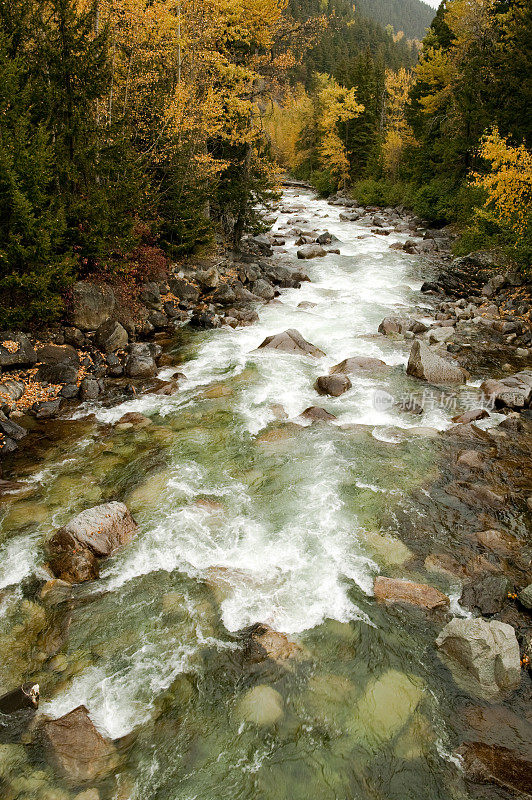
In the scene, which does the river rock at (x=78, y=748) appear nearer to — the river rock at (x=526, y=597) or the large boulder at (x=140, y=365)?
the river rock at (x=526, y=597)

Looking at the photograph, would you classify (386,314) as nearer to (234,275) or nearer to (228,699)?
(234,275)

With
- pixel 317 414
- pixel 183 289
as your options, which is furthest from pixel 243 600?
pixel 183 289

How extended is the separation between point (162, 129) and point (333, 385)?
1121cm

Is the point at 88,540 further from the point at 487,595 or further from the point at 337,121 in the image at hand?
the point at 337,121

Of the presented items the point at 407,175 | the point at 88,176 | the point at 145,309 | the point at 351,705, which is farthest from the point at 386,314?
the point at 407,175

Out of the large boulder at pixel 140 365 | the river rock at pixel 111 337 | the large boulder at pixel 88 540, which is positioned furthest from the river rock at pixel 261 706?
the river rock at pixel 111 337

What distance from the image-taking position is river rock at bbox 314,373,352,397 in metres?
13.1

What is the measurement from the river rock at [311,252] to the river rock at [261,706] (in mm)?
25844

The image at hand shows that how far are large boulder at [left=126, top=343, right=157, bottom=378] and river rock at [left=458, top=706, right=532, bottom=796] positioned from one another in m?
11.2

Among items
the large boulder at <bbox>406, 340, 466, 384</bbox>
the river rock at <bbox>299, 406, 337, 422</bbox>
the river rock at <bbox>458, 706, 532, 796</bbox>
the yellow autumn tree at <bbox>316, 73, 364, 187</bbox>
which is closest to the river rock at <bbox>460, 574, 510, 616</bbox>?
the river rock at <bbox>458, 706, 532, 796</bbox>

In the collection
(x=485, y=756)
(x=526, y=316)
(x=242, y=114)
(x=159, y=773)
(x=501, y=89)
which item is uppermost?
(x=501, y=89)

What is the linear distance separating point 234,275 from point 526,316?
12.3 m

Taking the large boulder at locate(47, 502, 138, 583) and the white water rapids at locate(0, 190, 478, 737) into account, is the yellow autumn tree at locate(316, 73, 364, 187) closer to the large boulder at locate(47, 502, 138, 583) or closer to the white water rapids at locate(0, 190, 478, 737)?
the white water rapids at locate(0, 190, 478, 737)

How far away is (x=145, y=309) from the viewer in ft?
55.7
